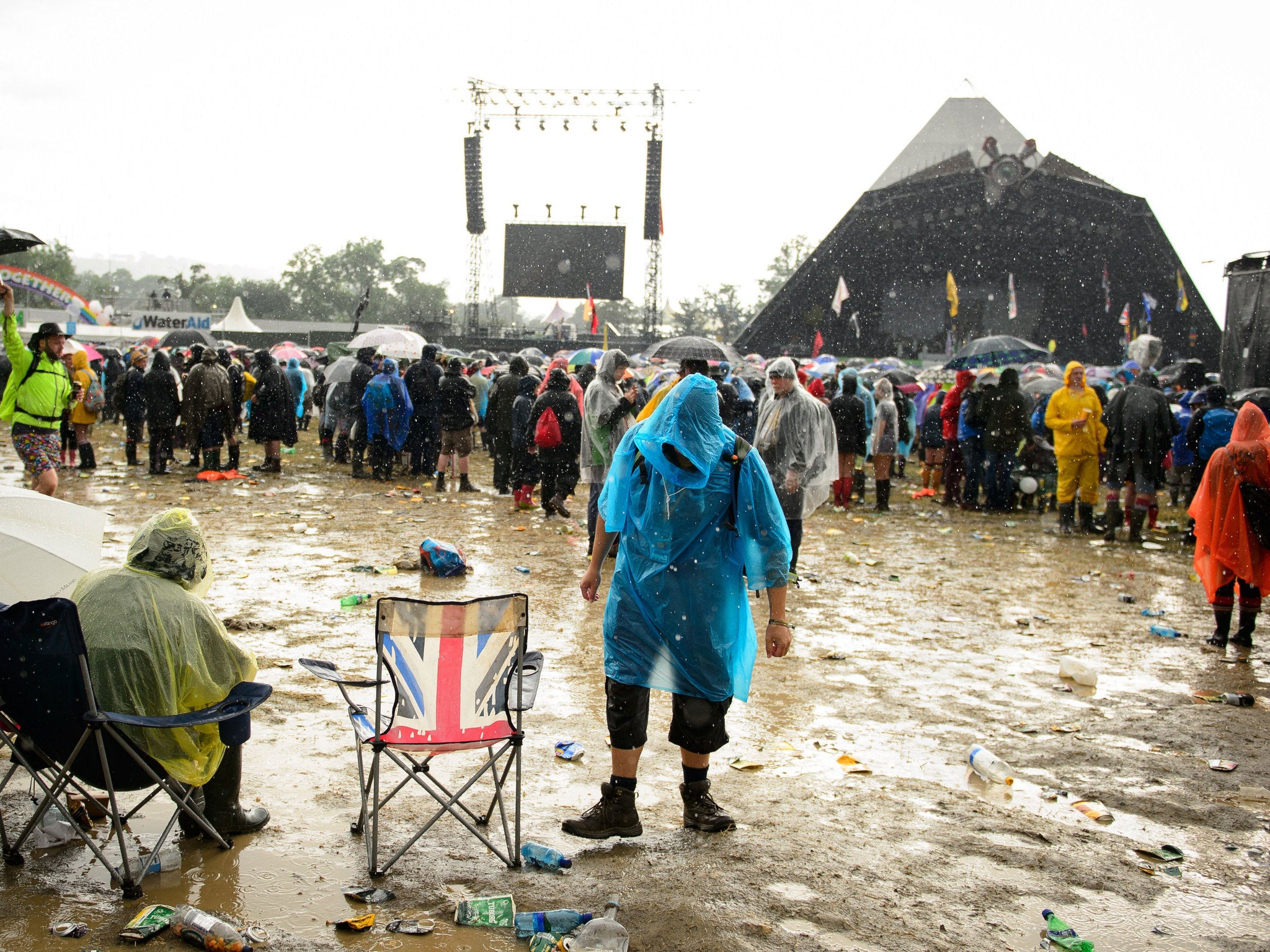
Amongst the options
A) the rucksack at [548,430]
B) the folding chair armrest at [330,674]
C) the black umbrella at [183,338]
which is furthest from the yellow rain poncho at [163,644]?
the black umbrella at [183,338]

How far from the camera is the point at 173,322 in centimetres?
3509

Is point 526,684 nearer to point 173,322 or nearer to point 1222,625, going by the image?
point 1222,625

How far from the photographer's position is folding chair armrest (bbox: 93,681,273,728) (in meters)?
2.89

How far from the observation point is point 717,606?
3410 millimetres

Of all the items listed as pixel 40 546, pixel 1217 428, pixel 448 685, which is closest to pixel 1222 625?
pixel 1217 428

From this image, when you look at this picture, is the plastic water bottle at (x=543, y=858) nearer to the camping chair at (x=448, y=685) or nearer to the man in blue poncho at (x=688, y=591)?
the camping chair at (x=448, y=685)

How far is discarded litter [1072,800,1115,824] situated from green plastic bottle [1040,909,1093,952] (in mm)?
982

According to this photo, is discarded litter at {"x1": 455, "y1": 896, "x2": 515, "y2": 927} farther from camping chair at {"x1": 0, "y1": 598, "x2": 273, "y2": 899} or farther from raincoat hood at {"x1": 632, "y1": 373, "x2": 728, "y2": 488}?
raincoat hood at {"x1": 632, "y1": 373, "x2": 728, "y2": 488}

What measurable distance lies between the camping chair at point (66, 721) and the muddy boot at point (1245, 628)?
5.90 m

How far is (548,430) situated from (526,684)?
6299 mm

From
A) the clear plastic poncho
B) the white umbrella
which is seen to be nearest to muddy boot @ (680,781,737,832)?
the white umbrella

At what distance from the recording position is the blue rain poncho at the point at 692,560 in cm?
340

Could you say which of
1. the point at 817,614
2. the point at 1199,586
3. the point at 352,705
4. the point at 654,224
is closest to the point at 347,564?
the point at 817,614

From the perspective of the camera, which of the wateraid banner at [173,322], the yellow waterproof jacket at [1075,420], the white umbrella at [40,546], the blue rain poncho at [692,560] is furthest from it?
the wateraid banner at [173,322]
